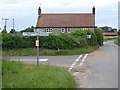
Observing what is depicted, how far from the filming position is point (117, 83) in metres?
14.6

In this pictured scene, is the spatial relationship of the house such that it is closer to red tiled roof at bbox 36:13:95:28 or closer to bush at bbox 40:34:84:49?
red tiled roof at bbox 36:13:95:28

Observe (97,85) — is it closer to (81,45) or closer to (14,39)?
(14,39)

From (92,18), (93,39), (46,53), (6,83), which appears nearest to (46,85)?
(6,83)

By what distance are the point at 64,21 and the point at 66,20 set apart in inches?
28.5

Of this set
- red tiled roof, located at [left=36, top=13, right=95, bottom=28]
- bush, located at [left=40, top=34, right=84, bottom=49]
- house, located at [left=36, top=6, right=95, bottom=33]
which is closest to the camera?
bush, located at [left=40, top=34, right=84, bottom=49]

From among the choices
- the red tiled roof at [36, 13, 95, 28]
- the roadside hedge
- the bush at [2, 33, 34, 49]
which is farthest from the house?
the bush at [2, 33, 34, 49]

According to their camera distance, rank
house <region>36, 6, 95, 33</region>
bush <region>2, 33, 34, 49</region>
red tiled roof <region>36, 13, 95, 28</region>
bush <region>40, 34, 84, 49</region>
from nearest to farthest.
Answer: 1. bush <region>2, 33, 34, 49</region>
2. bush <region>40, 34, 84, 49</region>
3. house <region>36, 6, 95, 33</region>
4. red tiled roof <region>36, 13, 95, 28</region>

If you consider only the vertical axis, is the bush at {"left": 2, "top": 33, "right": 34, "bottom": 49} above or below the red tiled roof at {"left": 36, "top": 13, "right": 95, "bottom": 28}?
below

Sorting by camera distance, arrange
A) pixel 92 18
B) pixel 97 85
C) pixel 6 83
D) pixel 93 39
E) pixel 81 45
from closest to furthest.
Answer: pixel 6 83, pixel 97 85, pixel 81 45, pixel 93 39, pixel 92 18

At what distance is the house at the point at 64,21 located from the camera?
85.1m

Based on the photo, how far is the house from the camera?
85.1 metres

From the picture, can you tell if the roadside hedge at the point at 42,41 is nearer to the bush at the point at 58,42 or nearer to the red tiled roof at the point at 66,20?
the bush at the point at 58,42

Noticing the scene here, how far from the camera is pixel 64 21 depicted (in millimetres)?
86875

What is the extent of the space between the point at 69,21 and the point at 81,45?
4019 centimetres
